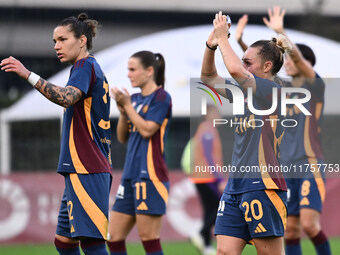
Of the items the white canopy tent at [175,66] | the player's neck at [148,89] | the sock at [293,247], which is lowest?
the sock at [293,247]

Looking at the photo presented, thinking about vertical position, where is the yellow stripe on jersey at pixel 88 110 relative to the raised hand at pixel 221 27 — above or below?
below

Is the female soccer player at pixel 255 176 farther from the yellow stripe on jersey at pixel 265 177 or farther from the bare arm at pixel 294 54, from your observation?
the bare arm at pixel 294 54

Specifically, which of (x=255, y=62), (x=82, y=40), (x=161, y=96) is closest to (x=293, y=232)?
(x=161, y=96)

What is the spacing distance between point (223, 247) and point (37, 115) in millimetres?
14548

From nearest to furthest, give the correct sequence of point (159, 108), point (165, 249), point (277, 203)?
point (277, 203)
point (159, 108)
point (165, 249)

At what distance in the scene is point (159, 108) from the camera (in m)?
7.14

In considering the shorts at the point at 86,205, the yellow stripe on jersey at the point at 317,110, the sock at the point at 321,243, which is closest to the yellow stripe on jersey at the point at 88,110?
the shorts at the point at 86,205

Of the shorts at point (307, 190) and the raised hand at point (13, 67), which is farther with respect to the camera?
the shorts at point (307, 190)

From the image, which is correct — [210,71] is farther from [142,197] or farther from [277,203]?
[142,197]

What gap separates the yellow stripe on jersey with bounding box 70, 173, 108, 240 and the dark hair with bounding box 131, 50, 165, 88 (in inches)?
81.9

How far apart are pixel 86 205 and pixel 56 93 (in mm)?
890

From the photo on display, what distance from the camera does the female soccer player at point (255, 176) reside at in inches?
204

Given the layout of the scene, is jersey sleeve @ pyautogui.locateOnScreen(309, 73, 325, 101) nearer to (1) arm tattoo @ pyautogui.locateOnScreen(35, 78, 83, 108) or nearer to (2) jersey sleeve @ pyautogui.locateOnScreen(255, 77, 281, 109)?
(2) jersey sleeve @ pyautogui.locateOnScreen(255, 77, 281, 109)

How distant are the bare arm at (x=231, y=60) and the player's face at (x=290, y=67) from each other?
2.08 meters
